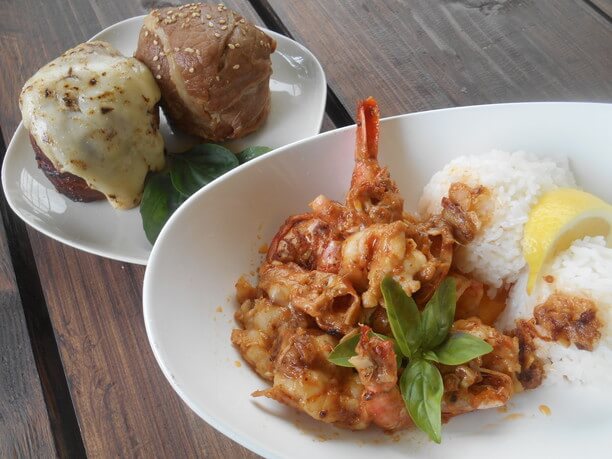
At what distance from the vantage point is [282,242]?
122 centimetres

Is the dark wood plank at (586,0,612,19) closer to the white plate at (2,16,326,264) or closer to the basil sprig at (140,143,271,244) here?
the white plate at (2,16,326,264)

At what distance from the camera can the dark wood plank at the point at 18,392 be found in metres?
1.24

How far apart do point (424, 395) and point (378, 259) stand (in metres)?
0.26

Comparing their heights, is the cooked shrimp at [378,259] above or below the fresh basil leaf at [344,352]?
above

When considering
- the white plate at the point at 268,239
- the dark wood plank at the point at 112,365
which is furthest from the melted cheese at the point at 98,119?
the white plate at the point at 268,239

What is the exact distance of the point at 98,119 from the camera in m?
1.50

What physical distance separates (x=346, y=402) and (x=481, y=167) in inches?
23.7

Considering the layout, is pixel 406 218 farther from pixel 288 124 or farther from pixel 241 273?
pixel 288 124

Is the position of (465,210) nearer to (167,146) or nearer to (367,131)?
(367,131)

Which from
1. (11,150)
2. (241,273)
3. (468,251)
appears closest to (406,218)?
(468,251)

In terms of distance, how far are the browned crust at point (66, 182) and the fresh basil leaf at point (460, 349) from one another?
1093mm

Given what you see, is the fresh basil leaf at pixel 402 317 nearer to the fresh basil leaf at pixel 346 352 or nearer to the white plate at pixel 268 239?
the fresh basil leaf at pixel 346 352

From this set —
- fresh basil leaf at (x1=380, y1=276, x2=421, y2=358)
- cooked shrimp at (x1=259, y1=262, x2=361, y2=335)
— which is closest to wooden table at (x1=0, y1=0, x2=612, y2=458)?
cooked shrimp at (x1=259, y1=262, x2=361, y2=335)

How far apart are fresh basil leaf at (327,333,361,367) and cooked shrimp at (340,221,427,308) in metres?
0.10
